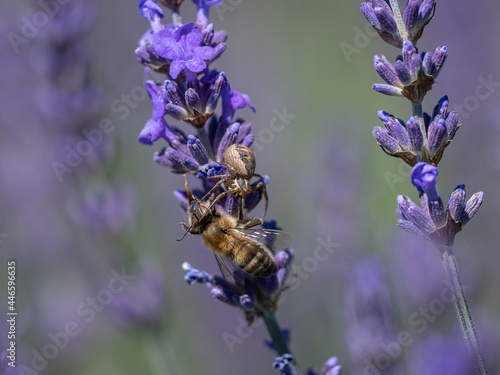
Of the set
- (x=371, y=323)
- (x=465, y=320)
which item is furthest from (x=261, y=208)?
(x=465, y=320)

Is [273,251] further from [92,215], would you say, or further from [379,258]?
[92,215]

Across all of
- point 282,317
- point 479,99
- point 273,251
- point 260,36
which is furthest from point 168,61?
point 260,36

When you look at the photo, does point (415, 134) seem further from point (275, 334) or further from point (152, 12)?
point (152, 12)

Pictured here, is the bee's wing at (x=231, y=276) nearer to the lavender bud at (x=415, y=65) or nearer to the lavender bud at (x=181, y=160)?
the lavender bud at (x=181, y=160)

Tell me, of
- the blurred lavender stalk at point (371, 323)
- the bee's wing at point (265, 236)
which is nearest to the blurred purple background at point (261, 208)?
the blurred lavender stalk at point (371, 323)

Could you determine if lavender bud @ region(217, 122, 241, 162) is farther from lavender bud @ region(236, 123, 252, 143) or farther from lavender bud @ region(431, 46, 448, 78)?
lavender bud @ region(431, 46, 448, 78)

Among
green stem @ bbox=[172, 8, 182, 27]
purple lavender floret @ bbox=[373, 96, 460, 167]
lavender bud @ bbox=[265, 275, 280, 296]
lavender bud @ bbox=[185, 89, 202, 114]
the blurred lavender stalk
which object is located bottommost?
the blurred lavender stalk

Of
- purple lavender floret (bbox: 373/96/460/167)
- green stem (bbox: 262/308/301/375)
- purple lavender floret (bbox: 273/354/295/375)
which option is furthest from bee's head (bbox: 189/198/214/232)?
purple lavender floret (bbox: 373/96/460/167)

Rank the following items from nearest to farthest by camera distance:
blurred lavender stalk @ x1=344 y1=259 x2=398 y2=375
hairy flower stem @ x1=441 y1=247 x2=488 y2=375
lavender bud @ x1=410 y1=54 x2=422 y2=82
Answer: hairy flower stem @ x1=441 y1=247 x2=488 y2=375 → lavender bud @ x1=410 y1=54 x2=422 y2=82 → blurred lavender stalk @ x1=344 y1=259 x2=398 y2=375
